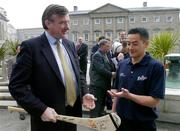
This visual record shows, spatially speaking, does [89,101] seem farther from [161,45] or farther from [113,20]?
[113,20]

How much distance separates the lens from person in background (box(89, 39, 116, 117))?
5.60m

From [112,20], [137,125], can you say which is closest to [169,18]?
[112,20]

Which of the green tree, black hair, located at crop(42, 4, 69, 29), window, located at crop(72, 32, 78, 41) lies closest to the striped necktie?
black hair, located at crop(42, 4, 69, 29)

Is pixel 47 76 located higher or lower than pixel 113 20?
higher

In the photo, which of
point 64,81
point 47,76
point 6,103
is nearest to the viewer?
point 47,76

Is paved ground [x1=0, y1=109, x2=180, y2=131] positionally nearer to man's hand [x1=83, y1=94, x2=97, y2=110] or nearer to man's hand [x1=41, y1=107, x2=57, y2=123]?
man's hand [x1=83, y1=94, x2=97, y2=110]

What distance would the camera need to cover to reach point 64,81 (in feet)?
9.19

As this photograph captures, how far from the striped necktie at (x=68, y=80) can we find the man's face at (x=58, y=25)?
0.46ft

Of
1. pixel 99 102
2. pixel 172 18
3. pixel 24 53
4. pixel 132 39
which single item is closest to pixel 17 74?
pixel 24 53

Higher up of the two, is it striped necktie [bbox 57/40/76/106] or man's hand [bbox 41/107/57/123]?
striped necktie [bbox 57/40/76/106]

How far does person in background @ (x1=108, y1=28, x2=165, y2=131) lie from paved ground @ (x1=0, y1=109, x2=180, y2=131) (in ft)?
8.98

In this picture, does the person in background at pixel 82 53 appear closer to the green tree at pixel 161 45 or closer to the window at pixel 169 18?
the green tree at pixel 161 45

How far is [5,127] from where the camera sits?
20.2ft

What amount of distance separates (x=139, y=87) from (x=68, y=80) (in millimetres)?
634
